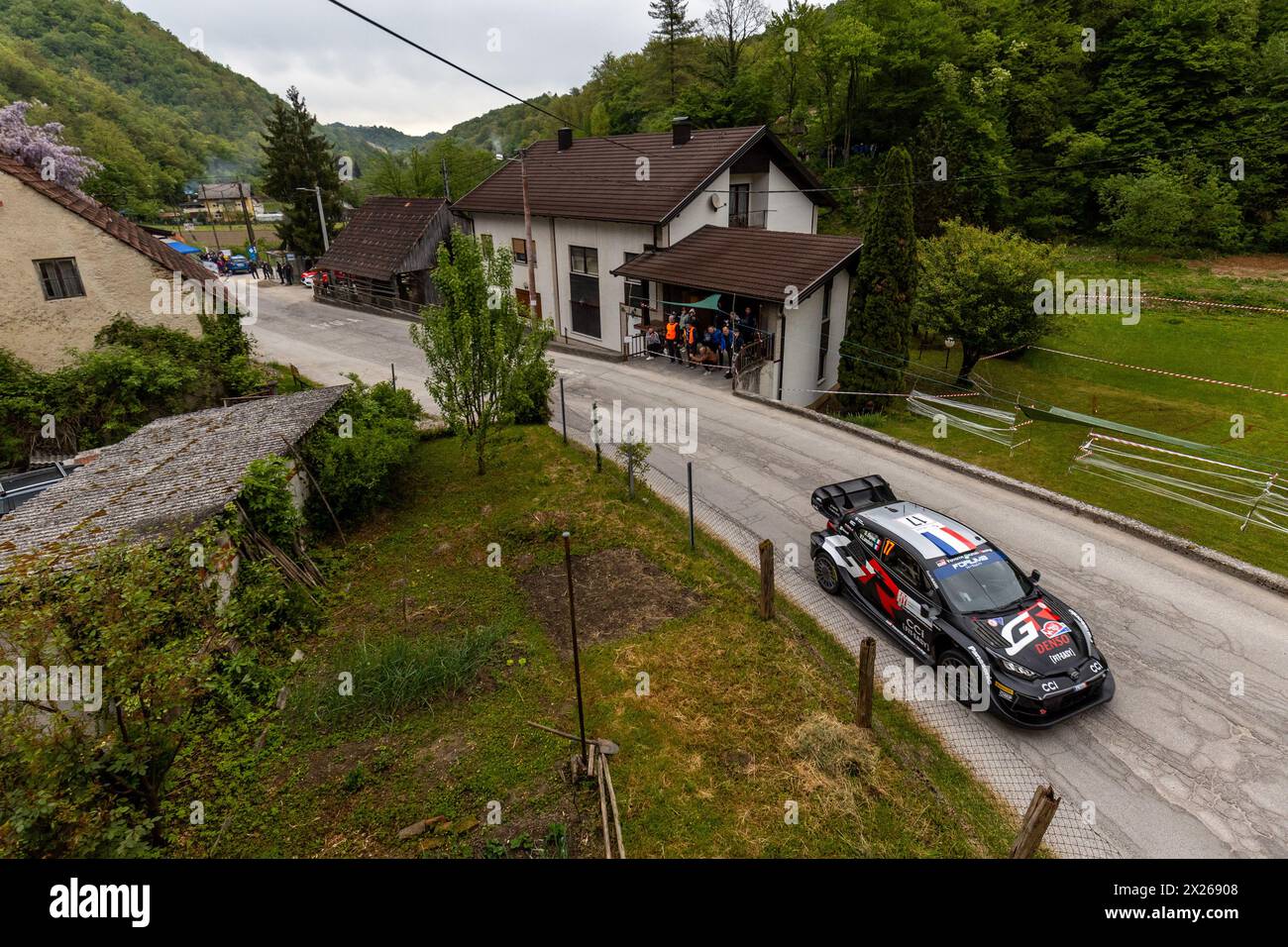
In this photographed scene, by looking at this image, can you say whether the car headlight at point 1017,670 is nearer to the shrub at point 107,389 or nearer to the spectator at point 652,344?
the spectator at point 652,344

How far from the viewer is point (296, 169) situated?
1896 inches

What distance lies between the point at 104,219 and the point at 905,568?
2275 centimetres

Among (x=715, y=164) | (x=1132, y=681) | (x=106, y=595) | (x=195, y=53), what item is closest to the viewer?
(x=106, y=595)

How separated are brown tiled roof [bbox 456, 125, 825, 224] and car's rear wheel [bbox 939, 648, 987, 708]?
62.0ft

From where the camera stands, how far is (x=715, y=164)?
24.1m

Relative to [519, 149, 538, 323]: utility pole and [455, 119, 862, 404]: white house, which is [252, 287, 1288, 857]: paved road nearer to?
[455, 119, 862, 404]: white house

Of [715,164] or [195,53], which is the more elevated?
[195,53]

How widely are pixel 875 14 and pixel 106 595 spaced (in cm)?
5020

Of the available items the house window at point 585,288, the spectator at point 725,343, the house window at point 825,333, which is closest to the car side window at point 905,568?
the spectator at point 725,343

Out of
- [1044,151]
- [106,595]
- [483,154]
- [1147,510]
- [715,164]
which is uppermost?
[483,154]

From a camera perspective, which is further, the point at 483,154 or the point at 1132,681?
the point at 483,154

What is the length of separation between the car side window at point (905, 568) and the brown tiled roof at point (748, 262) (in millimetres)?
11532

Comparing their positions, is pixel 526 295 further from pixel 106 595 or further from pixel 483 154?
pixel 483 154

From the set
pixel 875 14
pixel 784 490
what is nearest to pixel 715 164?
pixel 784 490
